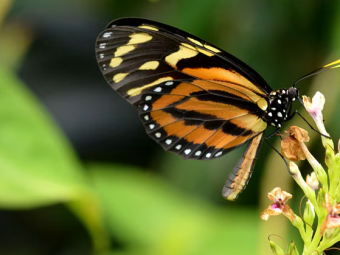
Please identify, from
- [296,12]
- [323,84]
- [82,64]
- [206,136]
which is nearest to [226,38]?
[296,12]

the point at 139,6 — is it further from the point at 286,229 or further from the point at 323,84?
the point at 286,229

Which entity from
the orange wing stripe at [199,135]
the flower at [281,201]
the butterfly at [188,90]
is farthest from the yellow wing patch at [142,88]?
the flower at [281,201]

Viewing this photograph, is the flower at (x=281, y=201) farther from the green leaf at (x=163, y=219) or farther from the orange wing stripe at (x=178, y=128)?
the green leaf at (x=163, y=219)

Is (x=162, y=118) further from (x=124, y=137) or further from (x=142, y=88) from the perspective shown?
(x=124, y=137)

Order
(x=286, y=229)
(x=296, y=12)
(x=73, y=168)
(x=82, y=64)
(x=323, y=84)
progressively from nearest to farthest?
(x=73, y=168) < (x=286, y=229) < (x=323, y=84) < (x=296, y=12) < (x=82, y=64)

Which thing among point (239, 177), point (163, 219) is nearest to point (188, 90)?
point (239, 177)
